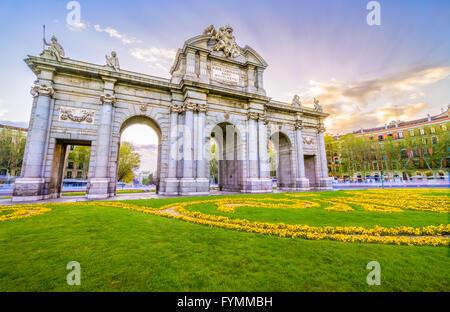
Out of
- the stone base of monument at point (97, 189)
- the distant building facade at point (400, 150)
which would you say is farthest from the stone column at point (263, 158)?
the distant building facade at point (400, 150)

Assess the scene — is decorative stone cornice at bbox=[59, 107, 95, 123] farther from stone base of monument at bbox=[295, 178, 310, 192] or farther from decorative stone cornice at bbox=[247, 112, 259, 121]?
stone base of monument at bbox=[295, 178, 310, 192]

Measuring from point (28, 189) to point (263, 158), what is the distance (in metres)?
18.7

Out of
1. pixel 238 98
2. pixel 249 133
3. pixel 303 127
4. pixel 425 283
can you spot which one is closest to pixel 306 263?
pixel 425 283

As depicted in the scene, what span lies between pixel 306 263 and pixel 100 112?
58.4 feet

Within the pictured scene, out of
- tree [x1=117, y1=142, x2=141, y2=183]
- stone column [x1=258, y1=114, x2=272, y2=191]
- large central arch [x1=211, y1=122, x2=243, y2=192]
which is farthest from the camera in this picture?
tree [x1=117, y1=142, x2=141, y2=183]

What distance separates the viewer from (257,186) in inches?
750

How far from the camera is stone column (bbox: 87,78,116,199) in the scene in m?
14.3

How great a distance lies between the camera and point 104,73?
15.4 metres

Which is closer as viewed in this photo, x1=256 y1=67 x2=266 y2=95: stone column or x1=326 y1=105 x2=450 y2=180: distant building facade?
x1=256 y1=67 x2=266 y2=95: stone column

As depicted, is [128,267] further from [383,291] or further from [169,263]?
[383,291]

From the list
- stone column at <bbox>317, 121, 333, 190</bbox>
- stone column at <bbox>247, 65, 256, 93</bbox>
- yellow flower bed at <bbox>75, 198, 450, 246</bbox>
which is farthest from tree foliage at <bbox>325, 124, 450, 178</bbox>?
yellow flower bed at <bbox>75, 198, 450, 246</bbox>

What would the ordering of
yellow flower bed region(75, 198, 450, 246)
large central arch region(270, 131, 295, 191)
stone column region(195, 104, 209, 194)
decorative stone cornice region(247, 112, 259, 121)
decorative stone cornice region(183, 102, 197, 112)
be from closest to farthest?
yellow flower bed region(75, 198, 450, 246) → stone column region(195, 104, 209, 194) → decorative stone cornice region(183, 102, 197, 112) → decorative stone cornice region(247, 112, 259, 121) → large central arch region(270, 131, 295, 191)

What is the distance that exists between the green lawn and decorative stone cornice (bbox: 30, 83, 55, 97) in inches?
509

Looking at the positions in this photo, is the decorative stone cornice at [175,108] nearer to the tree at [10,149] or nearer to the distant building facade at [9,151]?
→ the distant building facade at [9,151]
